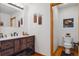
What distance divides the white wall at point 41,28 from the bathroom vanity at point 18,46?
0.12 m

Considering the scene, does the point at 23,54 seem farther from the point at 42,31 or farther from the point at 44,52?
the point at 42,31

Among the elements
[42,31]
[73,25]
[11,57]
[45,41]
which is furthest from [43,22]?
[11,57]

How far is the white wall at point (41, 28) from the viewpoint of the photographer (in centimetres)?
177

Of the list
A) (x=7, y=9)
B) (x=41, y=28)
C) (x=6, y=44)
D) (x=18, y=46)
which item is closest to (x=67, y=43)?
(x=41, y=28)

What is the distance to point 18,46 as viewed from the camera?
1.93 m

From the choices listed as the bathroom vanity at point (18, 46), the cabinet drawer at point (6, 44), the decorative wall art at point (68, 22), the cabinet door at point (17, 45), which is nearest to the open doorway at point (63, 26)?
the decorative wall art at point (68, 22)

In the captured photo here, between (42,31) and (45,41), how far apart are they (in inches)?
8.0

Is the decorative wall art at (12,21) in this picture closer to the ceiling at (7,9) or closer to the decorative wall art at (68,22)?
the ceiling at (7,9)

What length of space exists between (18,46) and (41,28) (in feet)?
1.95

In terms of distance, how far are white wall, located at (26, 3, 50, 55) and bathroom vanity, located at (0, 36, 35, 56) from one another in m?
0.12

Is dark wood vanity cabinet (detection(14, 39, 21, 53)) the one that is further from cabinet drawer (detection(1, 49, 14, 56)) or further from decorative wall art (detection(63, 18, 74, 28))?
decorative wall art (detection(63, 18, 74, 28))

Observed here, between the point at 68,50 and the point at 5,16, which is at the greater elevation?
the point at 5,16

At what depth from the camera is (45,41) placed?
5.95 feet

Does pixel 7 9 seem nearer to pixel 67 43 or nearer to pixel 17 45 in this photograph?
pixel 17 45
